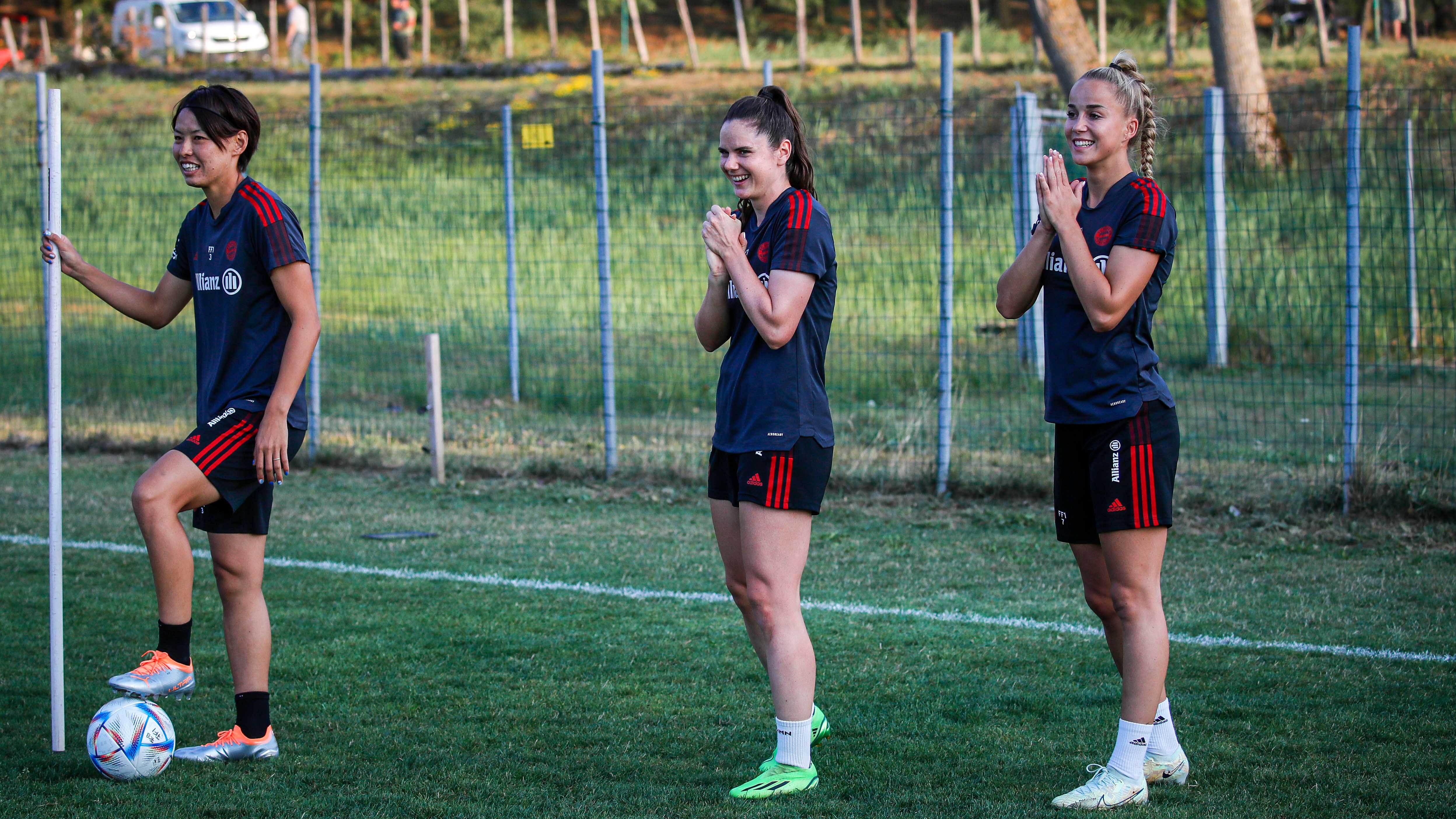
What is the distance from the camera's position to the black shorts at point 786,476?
3.61 metres

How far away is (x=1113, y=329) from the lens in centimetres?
354

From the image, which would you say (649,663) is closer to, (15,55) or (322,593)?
(322,593)

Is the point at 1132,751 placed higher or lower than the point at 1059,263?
lower

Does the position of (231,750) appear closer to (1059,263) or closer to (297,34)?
(1059,263)

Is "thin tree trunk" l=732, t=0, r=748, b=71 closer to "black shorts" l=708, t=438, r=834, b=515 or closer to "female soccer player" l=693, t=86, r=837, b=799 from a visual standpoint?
"female soccer player" l=693, t=86, r=837, b=799

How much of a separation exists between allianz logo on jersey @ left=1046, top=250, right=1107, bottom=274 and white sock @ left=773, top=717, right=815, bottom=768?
1.46 metres

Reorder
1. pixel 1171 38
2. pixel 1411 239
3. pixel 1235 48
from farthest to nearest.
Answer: pixel 1171 38 < pixel 1235 48 < pixel 1411 239

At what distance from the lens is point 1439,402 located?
406 inches

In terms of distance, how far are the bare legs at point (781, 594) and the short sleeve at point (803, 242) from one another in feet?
2.21

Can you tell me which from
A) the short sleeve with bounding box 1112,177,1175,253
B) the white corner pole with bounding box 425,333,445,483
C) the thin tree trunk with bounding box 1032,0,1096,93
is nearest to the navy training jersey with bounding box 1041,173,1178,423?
the short sleeve with bounding box 1112,177,1175,253

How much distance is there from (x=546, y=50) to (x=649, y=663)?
30598mm

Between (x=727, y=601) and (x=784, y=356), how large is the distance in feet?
9.06

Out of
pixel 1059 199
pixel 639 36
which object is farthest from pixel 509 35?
pixel 1059 199

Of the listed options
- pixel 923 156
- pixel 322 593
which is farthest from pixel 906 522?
pixel 322 593
